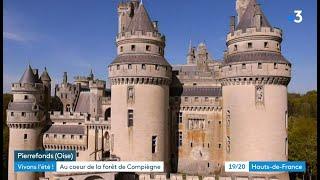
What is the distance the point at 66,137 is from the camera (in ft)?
145

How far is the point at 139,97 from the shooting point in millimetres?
35812

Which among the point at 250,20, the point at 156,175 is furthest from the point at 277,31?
the point at 156,175

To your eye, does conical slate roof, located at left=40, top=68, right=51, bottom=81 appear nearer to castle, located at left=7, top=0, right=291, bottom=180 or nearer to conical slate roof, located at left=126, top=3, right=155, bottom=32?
castle, located at left=7, top=0, right=291, bottom=180

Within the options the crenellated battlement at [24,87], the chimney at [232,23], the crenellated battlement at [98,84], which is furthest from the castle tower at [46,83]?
the chimney at [232,23]

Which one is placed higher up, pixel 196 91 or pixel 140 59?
pixel 140 59

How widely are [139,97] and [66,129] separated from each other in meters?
12.7

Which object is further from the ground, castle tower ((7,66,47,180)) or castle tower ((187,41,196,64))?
castle tower ((187,41,196,64))

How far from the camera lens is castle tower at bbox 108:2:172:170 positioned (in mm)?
35688

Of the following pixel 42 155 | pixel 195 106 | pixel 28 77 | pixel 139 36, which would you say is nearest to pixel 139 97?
pixel 139 36

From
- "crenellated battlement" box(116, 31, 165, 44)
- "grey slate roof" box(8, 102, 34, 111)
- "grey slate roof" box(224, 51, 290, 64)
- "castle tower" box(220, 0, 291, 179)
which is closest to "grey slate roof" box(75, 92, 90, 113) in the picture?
"grey slate roof" box(8, 102, 34, 111)

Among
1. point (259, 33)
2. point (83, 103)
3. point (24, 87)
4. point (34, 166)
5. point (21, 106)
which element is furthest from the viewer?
point (83, 103)

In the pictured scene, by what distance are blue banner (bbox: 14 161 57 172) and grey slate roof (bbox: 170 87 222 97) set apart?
43.1ft

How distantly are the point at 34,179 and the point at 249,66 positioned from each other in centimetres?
2570

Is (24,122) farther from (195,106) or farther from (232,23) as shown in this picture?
(232,23)
